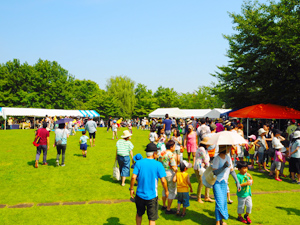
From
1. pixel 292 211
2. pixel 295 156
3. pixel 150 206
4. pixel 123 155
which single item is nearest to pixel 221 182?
pixel 150 206

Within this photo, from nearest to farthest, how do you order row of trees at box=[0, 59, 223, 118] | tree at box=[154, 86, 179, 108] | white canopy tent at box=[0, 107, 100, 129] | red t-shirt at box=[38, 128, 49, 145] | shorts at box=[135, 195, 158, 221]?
shorts at box=[135, 195, 158, 221] < red t-shirt at box=[38, 128, 49, 145] < white canopy tent at box=[0, 107, 100, 129] < row of trees at box=[0, 59, 223, 118] < tree at box=[154, 86, 179, 108]

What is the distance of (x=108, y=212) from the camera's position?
5.47 m

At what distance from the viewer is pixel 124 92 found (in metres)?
58.2

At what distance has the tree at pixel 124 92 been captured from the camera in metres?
57.6

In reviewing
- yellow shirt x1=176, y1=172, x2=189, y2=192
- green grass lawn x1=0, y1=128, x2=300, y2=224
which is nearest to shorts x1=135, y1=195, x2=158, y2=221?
green grass lawn x1=0, y1=128, x2=300, y2=224

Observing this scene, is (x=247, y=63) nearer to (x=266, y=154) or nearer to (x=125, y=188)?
(x=266, y=154)

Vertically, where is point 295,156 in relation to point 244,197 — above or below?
above

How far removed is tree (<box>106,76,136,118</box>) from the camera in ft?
189

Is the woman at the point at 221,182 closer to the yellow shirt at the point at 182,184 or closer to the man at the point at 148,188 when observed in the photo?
the yellow shirt at the point at 182,184

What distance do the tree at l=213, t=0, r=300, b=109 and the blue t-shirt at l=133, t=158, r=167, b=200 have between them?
13685 mm

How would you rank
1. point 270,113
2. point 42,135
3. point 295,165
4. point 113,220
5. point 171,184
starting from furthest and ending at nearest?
1. point 270,113
2. point 42,135
3. point 295,165
4. point 171,184
5. point 113,220

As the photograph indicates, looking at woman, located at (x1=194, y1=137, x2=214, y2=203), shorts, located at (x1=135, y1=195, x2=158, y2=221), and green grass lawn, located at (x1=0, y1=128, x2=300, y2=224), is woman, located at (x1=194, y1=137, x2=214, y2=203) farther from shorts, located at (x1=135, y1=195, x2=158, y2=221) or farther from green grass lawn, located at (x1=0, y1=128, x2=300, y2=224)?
shorts, located at (x1=135, y1=195, x2=158, y2=221)

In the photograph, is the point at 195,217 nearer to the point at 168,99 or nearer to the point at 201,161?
the point at 201,161

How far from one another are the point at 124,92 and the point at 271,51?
1782 inches
